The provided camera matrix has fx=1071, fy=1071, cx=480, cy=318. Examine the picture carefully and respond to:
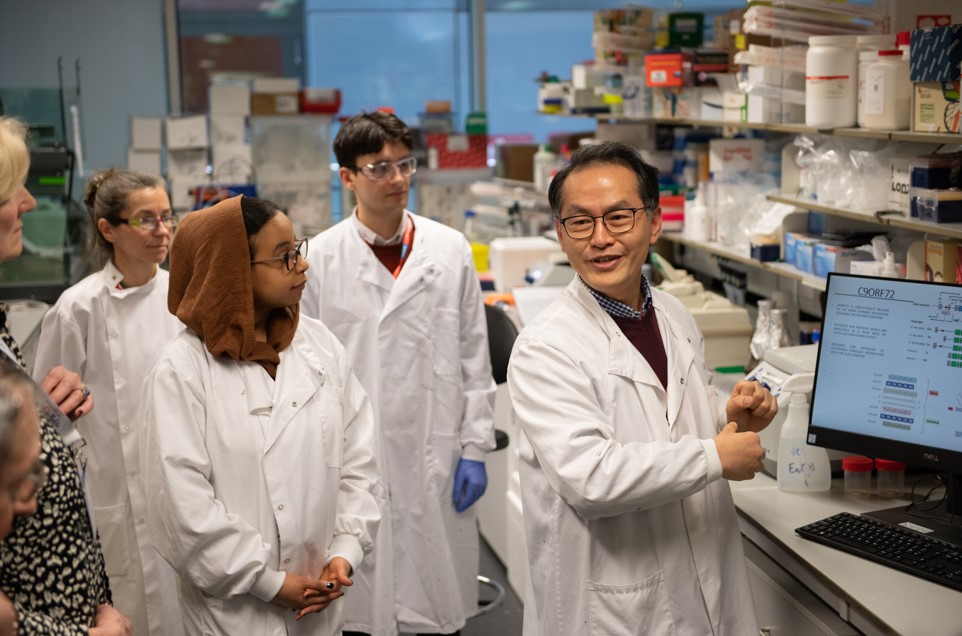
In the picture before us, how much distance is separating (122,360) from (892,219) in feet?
6.17

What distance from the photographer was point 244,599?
6.00ft

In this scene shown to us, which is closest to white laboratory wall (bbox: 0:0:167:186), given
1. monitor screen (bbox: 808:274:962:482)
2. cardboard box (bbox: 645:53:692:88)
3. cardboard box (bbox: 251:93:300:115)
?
cardboard box (bbox: 251:93:300:115)

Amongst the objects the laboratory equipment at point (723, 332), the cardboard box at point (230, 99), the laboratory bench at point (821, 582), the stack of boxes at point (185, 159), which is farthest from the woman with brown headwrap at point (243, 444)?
the cardboard box at point (230, 99)

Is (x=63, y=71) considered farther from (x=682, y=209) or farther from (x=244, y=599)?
(x=244, y=599)

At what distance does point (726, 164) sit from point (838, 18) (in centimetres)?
67

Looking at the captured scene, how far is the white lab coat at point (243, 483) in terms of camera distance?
5.81 ft

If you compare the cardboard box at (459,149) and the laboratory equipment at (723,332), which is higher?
the cardboard box at (459,149)

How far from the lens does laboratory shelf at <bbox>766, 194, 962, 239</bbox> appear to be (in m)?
2.24

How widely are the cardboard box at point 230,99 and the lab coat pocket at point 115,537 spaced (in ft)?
12.3

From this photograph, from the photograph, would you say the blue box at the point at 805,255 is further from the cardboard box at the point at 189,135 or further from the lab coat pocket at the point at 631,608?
the cardboard box at the point at 189,135

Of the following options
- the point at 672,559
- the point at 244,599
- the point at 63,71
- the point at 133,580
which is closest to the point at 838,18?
the point at 672,559

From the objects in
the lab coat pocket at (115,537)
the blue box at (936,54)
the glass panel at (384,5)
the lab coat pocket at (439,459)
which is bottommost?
the lab coat pocket at (115,537)

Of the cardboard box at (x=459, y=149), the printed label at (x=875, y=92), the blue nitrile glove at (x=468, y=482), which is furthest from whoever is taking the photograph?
the cardboard box at (x=459, y=149)

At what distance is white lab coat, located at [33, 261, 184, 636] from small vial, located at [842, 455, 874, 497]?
165 centimetres
